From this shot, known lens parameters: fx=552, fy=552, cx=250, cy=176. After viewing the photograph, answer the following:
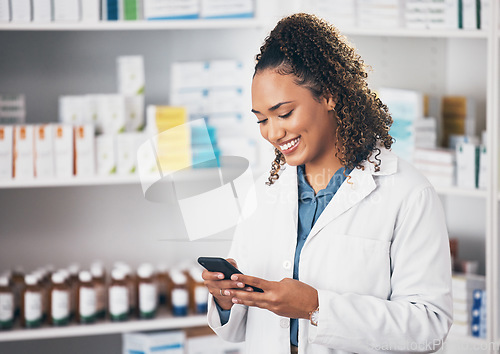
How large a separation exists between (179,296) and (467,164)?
1.20 meters

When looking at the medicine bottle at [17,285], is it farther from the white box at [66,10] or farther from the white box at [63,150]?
the white box at [66,10]

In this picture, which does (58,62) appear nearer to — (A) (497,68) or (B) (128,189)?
(B) (128,189)

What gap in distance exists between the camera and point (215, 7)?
2.10 metres

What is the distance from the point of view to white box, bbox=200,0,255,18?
2.09 m

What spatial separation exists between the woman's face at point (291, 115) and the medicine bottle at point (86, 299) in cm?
123

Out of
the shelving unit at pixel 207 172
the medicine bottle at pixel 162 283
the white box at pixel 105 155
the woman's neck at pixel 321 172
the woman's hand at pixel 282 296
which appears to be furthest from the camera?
the medicine bottle at pixel 162 283

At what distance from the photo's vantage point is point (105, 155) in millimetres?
2068

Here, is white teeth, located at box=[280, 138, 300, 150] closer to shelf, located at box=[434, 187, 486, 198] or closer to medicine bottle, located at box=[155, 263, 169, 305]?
shelf, located at box=[434, 187, 486, 198]

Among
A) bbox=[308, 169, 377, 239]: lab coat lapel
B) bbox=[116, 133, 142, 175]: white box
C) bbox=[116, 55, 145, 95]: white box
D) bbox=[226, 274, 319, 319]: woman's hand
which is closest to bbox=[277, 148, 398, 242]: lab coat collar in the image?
bbox=[308, 169, 377, 239]: lab coat lapel

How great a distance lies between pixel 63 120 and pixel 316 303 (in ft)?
4.67

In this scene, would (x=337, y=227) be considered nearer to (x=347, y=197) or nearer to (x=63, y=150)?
(x=347, y=197)

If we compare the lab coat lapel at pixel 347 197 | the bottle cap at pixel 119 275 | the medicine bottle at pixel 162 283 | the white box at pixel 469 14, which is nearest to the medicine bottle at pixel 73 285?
the bottle cap at pixel 119 275

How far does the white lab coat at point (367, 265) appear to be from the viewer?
1.06 metres

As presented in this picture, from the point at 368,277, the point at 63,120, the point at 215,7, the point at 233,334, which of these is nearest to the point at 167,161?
the point at 63,120
